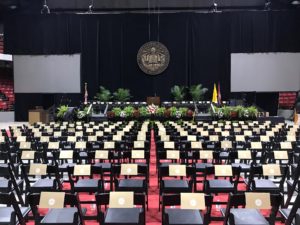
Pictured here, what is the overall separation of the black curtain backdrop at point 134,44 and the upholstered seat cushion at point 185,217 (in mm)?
23537

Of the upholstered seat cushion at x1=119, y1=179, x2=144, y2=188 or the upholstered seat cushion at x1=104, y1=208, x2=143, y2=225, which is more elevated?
the upholstered seat cushion at x1=104, y1=208, x2=143, y2=225

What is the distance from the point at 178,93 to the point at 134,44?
495cm

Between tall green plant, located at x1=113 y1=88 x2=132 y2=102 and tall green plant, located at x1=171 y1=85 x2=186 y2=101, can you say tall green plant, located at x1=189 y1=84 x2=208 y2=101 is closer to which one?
tall green plant, located at x1=171 y1=85 x2=186 y2=101

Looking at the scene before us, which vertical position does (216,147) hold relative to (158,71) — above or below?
below

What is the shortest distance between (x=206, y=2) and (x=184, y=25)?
207cm

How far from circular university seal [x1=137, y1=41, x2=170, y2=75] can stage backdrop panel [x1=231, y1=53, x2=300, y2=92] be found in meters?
4.96

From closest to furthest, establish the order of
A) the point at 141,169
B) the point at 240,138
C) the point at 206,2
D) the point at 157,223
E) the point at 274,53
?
the point at 157,223, the point at 141,169, the point at 240,138, the point at 274,53, the point at 206,2

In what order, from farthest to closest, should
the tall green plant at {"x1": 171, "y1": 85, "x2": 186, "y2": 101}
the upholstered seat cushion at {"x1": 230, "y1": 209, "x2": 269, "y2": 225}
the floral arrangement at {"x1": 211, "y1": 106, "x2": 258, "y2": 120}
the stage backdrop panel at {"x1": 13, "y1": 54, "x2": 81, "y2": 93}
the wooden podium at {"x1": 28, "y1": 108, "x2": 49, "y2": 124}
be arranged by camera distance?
the tall green plant at {"x1": 171, "y1": 85, "x2": 186, "y2": 101}
the stage backdrop panel at {"x1": 13, "y1": 54, "x2": 81, "y2": 93}
the wooden podium at {"x1": 28, "y1": 108, "x2": 49, "y2": 124}
the floral arrangement at {"x1": 211, "y1": 106, "x2": 258, "y2": 120}
the upholstered seat cushion at {"x1": 230, "y1": 209, "x2": 269, "y2": 225}

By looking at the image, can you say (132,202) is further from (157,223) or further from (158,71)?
(158,71)

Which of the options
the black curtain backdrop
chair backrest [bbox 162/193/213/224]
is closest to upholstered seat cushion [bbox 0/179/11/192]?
chair backrest [bbox 162/193/213/224]

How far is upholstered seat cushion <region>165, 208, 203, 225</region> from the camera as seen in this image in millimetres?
4425

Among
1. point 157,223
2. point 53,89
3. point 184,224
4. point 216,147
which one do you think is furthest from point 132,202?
point 53,89

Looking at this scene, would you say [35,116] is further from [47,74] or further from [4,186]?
[4,186]

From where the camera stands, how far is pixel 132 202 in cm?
460
